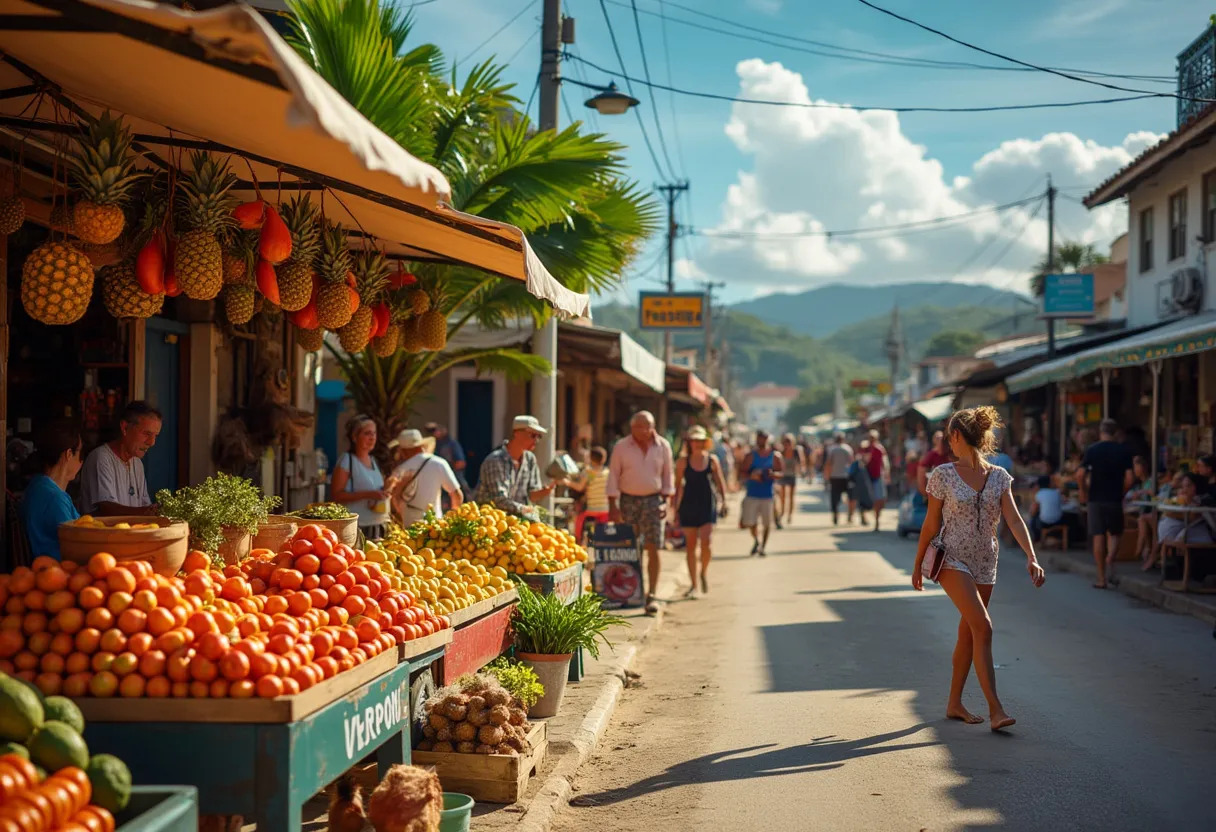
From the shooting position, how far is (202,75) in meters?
4.24

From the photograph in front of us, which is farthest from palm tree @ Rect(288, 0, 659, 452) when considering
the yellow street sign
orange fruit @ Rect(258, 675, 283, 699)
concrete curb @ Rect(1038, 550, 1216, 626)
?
the yellow street sign

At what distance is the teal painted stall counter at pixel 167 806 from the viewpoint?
3.44 m

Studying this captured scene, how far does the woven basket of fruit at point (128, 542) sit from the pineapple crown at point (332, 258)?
8.17 feet

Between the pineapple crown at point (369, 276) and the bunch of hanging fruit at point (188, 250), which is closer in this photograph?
the bunch of hanging fruit at point (188, 250)

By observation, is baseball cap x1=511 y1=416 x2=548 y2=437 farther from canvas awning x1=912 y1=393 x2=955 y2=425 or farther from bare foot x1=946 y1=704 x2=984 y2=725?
canvas awning x1=912 y1=393 x2=955 y2=425

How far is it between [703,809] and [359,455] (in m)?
5.12

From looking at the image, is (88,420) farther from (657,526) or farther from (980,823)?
(980,823)

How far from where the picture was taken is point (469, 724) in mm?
5898

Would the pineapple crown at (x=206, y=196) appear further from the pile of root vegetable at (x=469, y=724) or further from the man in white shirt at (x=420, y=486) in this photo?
the man in white shirt at (x=420, y=486)

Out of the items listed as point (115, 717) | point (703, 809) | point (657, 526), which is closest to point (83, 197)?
point (115, 717)

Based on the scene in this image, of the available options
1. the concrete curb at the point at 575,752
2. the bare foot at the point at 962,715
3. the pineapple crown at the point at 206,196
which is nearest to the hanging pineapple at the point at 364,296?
the pineapple crown at the point at 206,196

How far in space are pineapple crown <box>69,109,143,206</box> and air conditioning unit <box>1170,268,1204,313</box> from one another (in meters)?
18.7

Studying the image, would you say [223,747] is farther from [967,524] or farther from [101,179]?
[967,524]

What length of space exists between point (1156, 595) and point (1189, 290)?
853 cm
